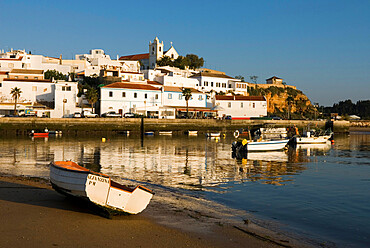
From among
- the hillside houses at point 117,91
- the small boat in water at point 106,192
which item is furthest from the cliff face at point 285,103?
the small boat in water at point 106,192

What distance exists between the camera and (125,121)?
69.1m

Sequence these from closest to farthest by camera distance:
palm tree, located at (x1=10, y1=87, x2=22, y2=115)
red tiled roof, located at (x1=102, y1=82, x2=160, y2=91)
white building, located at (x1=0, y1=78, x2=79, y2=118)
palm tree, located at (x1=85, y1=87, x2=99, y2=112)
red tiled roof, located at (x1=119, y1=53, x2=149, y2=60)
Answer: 1. palm tree, located at (x1=10, y1=87, x2=22, y2=115)
2. white building, located at (x1=0, y1=78, x2=79, y2=118)
3. palm tree, located at (x1=85, y1=87, x2=99, y2=112)
4. red tiled roof, located at (x1=102, y1=82, x2=160, y2=91)
5. red tiled roof, located at (x1=119, y1=53, x2=149, y2=60)

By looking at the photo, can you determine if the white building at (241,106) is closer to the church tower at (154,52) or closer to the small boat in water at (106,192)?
the church tower at (154,52)

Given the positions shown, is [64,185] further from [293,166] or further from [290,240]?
[293,166]

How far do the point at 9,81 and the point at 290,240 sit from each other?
77.0m

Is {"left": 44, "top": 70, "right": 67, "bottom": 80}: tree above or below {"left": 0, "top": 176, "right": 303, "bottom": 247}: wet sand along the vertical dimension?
above

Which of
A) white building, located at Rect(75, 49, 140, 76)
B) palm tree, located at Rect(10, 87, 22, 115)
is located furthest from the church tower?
palm tree, located at Rect(10, 87, 22, 115)

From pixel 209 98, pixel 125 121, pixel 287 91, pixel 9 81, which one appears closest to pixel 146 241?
pixel 125 121

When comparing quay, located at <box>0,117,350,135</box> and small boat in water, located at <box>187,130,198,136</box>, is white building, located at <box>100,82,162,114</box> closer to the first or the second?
quay, located at <box>0,117,350,135</box>

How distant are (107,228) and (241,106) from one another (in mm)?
82673

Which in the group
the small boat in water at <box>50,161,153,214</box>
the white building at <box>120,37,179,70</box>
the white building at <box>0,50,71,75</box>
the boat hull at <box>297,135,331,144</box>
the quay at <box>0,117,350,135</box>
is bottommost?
the boat hull at <box>297,135,331,144</box>

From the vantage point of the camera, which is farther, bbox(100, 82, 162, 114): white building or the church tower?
the church tower

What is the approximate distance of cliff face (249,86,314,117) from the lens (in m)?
128

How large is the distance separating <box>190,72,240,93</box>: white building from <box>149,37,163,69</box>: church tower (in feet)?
97.4
